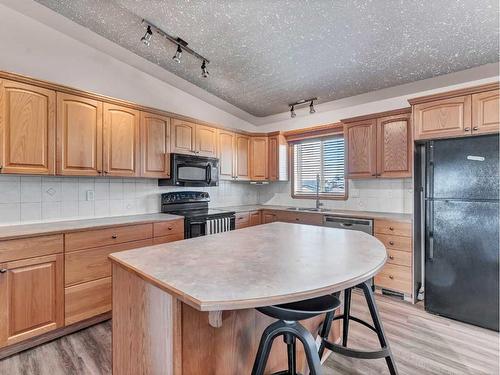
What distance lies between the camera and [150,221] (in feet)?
9.07

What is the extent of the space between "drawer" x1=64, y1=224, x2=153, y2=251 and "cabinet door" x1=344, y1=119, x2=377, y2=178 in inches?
106

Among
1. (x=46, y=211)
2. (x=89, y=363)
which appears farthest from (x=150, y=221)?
(x=89, y=363)

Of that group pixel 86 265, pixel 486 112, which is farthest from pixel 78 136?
pixel 486 112

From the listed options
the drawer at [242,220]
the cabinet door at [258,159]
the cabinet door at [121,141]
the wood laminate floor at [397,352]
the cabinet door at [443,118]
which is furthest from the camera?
the cabinet door at [258,159]

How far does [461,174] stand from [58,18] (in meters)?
4.14

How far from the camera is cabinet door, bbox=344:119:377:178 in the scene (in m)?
3.32

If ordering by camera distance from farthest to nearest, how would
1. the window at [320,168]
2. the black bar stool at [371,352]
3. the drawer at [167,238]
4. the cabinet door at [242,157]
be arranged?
the cabinet door at [242,157] < the window at [320,168] < the drawer at [167,238] < the black bar stool at [371,352]

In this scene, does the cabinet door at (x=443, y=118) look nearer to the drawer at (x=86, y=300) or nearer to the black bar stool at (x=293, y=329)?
the black bar stool at (x=293, y=329)

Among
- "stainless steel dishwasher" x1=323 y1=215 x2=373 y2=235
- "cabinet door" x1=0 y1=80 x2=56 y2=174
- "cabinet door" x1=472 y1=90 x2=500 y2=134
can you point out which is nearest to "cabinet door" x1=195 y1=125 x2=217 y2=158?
"cabinet door" x1=0 y1=80 x2=56 y2=174

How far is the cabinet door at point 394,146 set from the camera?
9.91ft

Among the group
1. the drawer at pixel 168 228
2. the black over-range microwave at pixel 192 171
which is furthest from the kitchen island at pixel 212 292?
the black over-range microwave at pixel 192 171

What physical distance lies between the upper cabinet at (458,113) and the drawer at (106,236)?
121 inches

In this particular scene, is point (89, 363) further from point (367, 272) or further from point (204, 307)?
point (367, 272)

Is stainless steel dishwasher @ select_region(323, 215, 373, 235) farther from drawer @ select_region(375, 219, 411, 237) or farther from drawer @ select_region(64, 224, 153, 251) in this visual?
drawer @ select_region(64, 224, 153, 251)
